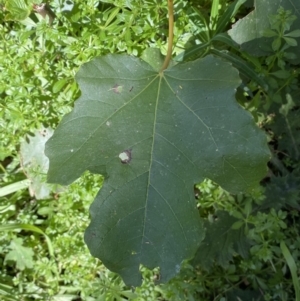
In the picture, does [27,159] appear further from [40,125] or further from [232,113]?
[232,113]

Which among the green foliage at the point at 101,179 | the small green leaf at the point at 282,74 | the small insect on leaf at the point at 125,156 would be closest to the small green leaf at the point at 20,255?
the green foliage at the point at 101,179

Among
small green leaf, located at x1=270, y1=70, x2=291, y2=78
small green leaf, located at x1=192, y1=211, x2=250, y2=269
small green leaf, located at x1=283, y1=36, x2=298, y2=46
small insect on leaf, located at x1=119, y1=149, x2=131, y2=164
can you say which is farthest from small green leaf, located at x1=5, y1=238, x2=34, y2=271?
small green leaf, located at x1=283, y1=36, x2=298, y2=46

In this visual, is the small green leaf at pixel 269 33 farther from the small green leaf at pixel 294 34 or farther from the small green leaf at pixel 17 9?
the small green leaf at pixel 17 9

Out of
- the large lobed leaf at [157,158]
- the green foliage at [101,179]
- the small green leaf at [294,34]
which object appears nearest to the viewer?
the large lobed leaf at [157,158]

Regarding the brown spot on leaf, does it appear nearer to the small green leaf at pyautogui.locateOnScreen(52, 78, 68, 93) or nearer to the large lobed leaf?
the large lobed leaf

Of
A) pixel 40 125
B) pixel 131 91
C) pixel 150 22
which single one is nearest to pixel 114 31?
pixel 150 22

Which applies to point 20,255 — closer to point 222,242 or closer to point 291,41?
point 222,242

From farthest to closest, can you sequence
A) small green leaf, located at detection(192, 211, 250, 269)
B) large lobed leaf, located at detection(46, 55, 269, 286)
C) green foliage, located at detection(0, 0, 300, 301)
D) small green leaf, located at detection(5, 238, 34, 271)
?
small green leaf, located at detection(5, 238, 34, 271) → small green leaf, located at detection(192, 211, 250, 269) → green foliage, located at detection(0, 0, 300, 301) → large lobed leaf, located at detection(46, 55, 269, 286)

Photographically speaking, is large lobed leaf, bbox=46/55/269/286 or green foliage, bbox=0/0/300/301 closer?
large lobed leaf, bbox=46/55/269/286
